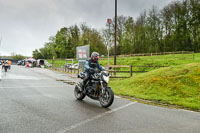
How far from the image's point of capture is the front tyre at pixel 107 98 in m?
5.65

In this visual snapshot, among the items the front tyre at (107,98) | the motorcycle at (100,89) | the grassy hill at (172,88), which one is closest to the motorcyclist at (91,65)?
the motorcycle at (100,89)

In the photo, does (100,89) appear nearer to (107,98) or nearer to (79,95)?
(107,98)

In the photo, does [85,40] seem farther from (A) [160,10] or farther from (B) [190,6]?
(B) [190,6]

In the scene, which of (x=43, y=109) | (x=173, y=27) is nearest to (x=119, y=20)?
(x=173, y=27)

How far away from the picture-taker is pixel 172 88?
8602 mm

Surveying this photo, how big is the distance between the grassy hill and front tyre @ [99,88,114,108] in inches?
103

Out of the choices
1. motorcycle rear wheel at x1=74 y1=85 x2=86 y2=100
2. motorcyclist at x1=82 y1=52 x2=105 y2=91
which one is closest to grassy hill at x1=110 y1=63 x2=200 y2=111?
motorcycle rear wheel at x1=74 y1=85 x2=86 y2=100

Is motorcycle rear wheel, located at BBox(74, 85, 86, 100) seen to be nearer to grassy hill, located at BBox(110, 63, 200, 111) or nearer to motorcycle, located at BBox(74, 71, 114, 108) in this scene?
motorcycle, located at BBox(74, 71, 114, 108)

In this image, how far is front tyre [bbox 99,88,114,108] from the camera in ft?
18.5

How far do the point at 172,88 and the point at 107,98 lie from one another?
14.4ft

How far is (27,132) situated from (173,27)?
4921 centimetres

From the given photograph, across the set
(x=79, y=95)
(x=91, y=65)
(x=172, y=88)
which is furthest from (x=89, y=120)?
(x=172, y=88)

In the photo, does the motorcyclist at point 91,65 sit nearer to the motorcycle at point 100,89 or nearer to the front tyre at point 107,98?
the motorcycle at point 100,89

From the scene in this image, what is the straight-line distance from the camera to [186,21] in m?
44.2
